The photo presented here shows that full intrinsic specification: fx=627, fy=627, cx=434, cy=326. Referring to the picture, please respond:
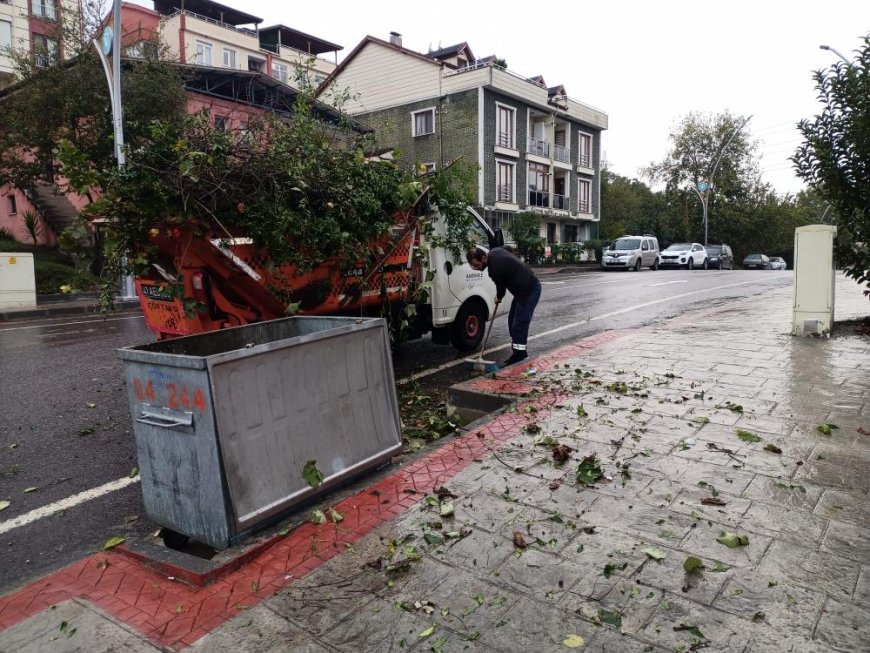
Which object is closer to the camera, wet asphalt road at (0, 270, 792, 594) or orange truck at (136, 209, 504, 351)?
wet asphalt road at (0, 270, 792, 594)

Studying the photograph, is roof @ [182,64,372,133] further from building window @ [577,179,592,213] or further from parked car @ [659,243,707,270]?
building window @ [577,179,592,213]

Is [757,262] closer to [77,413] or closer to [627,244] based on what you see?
[627,244]

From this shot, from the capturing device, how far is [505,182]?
1487 inches

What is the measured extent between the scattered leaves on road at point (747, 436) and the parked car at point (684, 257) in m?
34.2

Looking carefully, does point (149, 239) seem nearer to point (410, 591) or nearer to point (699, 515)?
point (410, 591)

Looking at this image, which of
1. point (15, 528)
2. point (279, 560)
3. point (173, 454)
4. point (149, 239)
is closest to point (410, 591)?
point (279, 560)

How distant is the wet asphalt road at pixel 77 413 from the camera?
375 cm

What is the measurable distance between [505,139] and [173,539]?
119ft

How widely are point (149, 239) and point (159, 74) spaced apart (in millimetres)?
16973

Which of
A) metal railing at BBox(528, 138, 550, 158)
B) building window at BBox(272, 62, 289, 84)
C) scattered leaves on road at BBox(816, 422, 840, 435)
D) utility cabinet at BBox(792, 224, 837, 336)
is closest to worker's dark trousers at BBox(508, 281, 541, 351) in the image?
scattered leaves on road at BBox(816, 422, 840, 435)

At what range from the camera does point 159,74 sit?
64.3 ft

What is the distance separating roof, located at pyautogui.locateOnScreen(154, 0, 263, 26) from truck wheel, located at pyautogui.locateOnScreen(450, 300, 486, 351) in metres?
44.5

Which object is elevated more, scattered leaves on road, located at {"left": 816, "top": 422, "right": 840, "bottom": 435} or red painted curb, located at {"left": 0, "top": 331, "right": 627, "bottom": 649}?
scattered leaves on road, located at {"left": 816, "top": 422, "right": 840, "bottom": 435}

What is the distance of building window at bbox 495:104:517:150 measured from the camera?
119 ft
